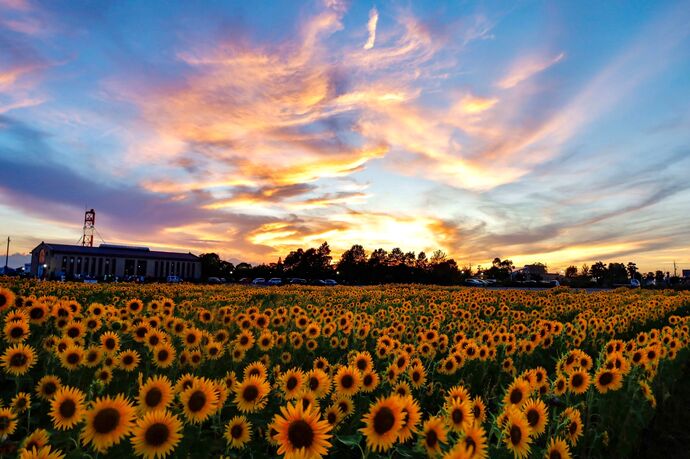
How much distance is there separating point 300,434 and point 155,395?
1.13m

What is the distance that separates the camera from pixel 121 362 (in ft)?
14.8

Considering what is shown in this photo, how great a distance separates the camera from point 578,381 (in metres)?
4.70

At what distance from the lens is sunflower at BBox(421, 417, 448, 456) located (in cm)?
257

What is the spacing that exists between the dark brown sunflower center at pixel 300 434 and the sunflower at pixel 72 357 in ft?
9.11

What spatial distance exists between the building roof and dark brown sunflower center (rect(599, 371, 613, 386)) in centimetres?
12113

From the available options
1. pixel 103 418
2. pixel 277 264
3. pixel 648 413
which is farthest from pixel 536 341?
pixel 277 264

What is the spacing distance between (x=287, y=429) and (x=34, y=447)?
3.91 ft

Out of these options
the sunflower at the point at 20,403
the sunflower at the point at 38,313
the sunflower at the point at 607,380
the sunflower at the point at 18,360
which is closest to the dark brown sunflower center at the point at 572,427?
the sunflower at the point at 607,380

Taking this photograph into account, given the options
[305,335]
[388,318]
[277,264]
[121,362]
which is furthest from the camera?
[277,264]

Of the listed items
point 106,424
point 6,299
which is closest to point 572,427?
point 106,424

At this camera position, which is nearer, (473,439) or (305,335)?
(473,439)

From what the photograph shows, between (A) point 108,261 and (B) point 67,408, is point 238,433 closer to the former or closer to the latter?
(B) point 67,408

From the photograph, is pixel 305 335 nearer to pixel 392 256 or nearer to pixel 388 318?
pixel 388 318

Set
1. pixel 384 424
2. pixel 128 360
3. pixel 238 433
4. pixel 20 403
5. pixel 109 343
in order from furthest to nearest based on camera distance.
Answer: pixel 128 360 → pixel 109 343 → pixel 20 403 → pixel 238 433 → pixel 384 424
